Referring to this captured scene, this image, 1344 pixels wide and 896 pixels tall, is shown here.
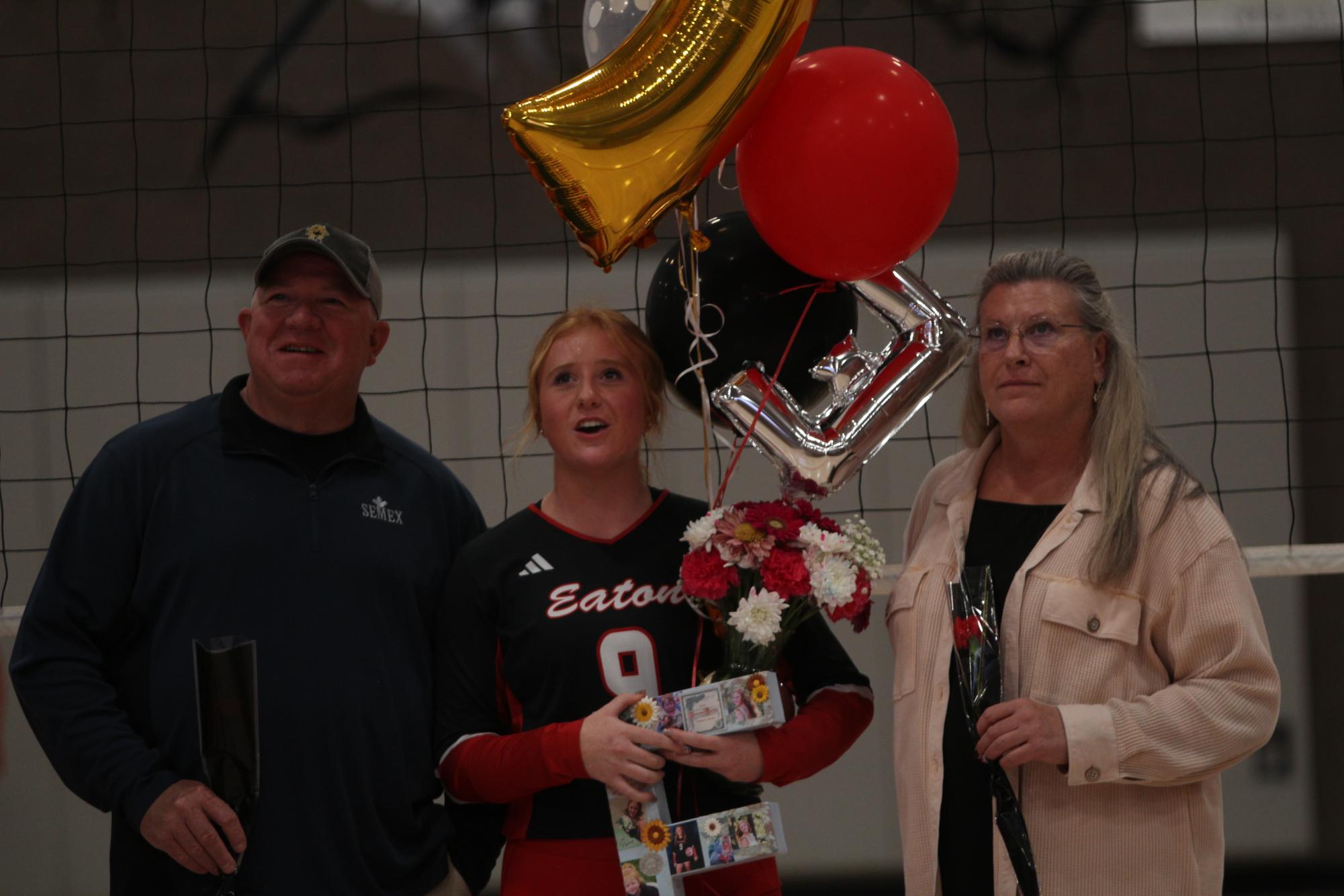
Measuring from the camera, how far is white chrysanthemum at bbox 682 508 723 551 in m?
1.75

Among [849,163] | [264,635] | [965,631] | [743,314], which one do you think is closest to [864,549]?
[965,631]

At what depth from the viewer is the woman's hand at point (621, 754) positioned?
1.69 metres

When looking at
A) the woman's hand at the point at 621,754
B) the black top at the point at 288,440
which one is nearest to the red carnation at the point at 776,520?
the woman's hand at the point at 621,754

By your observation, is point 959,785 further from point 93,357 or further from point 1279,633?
point 93,357

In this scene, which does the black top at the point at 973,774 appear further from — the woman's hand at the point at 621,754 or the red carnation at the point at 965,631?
the woman's hand at the point at 621,754

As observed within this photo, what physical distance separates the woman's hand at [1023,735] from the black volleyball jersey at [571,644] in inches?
11.0

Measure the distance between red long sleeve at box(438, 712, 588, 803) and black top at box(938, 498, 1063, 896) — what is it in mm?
564

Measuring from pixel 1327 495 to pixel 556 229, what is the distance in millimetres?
2891

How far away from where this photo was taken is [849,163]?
1.78 metres

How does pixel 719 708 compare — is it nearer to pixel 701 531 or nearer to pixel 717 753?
pixel 717 753

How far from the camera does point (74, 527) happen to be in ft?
6.25

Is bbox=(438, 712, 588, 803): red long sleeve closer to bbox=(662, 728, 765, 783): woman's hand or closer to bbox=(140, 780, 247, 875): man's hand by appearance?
bbox=(662, 728, 765, 783): woman's hand

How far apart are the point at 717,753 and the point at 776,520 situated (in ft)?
1.12

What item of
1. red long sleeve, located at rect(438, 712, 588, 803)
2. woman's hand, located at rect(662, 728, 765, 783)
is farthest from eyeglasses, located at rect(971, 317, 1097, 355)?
red long sleeve, located at rect(438, 712, 588, 803)
